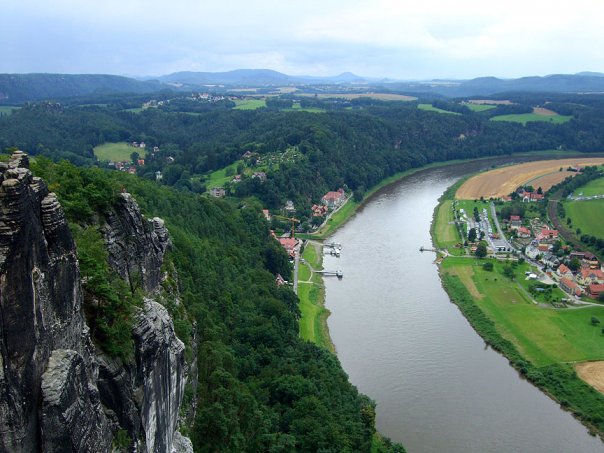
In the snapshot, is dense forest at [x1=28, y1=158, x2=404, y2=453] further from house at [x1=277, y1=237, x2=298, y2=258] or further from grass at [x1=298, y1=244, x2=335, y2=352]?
house at [x1=277, y1=237, x2=298, y2=258]

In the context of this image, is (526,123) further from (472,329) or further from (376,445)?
(376,445)

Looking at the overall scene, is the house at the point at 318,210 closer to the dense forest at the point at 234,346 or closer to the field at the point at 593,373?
the dense forest at the point at 234,346

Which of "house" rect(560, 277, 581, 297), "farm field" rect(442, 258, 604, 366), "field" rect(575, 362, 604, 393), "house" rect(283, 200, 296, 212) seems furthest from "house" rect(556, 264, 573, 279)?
"house" rect(283, 200, 296, 212)

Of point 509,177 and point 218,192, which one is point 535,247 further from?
point 509,177

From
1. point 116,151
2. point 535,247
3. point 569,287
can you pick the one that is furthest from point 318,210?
point 116,151

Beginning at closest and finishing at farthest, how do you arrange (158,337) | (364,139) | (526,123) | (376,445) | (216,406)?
(158,337) < (216,406) < (376,445) < (364,139) < (526,123)

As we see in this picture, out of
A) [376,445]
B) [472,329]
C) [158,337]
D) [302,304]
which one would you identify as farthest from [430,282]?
[158,337]
